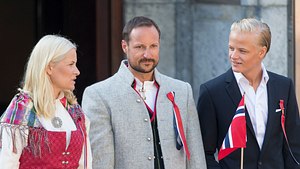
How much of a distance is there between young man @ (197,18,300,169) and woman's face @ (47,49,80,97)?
3.53ft

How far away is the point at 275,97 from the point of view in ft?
19.8

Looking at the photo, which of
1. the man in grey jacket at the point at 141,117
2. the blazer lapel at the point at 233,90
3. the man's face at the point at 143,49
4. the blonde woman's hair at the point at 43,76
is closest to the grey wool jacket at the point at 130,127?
the man in grey jacket at the point at 141,117

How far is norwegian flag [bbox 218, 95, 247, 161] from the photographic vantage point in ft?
19.0

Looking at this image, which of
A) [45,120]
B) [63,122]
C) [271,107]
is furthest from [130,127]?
[271,107]

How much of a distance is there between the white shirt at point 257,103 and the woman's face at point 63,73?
1.26 meters

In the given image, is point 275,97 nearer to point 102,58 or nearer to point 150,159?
point 150,159

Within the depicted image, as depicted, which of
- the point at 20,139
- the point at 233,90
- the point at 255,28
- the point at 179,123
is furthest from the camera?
the point at 233,90

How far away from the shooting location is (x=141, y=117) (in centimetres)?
571

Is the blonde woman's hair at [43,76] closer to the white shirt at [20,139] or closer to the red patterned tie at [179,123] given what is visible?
the white shirt at [20,139]

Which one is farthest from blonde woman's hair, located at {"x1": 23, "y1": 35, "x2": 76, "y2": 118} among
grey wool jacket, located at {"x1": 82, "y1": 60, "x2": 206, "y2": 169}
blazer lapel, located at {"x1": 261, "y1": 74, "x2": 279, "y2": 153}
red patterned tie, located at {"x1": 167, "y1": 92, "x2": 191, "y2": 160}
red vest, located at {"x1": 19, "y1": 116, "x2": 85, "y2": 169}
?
blazer lapel, located at {"x1": 261, "y1": 74, "x2": 279, "y2": 153}

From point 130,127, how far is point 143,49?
1.58ft

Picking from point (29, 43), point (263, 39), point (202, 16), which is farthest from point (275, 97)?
point (29, 43)

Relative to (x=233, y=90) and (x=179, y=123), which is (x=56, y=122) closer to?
(x=179, y=123)

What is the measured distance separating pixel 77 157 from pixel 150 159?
23.4 inches
